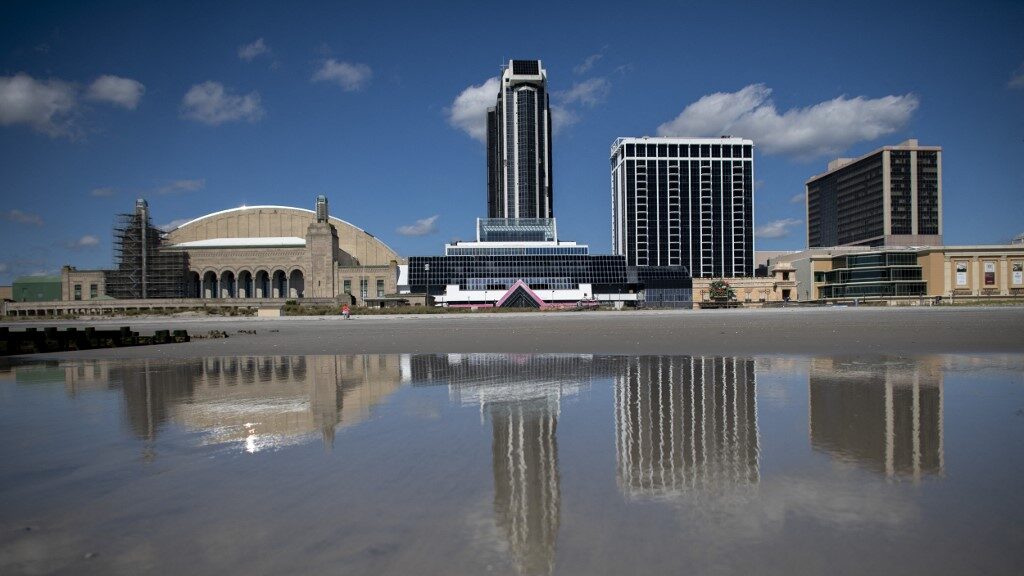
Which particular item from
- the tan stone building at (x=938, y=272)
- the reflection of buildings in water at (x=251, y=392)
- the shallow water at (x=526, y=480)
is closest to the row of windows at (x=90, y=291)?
the reflection of buildings in water at (x=251, y=392)

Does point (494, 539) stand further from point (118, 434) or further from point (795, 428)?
point (118, 434)

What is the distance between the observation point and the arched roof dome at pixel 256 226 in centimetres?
12631

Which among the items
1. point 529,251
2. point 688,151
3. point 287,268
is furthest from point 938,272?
point 688,151

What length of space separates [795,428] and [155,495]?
8.95 metres

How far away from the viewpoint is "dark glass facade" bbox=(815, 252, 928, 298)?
9494 cm

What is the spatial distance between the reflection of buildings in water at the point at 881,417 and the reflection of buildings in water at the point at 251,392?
755 cm

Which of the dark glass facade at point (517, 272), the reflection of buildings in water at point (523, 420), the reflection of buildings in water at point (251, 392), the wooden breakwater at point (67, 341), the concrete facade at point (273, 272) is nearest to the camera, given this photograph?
the reflection of buildings in water at point (523, 420)

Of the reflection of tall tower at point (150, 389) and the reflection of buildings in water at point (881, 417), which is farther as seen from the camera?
the reflection of tall tower at point (150, 389)

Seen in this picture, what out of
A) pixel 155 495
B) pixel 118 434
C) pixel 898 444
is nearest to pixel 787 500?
pixel 898 444

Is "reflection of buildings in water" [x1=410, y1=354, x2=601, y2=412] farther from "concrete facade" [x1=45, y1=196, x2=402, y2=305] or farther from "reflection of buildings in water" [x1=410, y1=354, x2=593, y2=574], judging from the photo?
"concrete facade" [x1=45, y1=196, x2=402, y2=305]

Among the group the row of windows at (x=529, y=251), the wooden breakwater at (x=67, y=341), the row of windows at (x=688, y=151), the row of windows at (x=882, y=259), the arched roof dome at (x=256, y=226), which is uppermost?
the row of windows at (x=688, y=151)

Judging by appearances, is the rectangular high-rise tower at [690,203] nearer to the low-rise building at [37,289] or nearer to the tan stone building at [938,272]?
the tan stone building at [938,272]

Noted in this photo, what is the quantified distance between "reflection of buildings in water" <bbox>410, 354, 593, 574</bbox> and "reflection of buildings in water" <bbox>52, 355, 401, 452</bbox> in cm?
198

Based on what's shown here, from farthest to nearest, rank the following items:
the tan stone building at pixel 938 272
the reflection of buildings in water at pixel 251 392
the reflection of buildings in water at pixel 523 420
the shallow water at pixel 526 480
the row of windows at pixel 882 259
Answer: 1. the row of windows at pixel 882 259
2. the tan stone building at pixel 938 272
3. the reflection of buildings in water at pixel 251 392
4. the reflection of buildings in water at pixel 523 420
5. the shallow water at pixel 526 480
